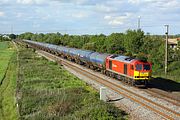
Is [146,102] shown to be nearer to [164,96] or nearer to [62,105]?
[164,96]

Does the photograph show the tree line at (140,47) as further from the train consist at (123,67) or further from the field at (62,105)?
the field at (62,105)

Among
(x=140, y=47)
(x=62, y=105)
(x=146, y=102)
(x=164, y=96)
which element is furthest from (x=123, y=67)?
(x=140, y=47)

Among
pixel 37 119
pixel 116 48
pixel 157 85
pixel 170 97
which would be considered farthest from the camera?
pixel 116 48

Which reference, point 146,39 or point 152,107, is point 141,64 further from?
point 146,39

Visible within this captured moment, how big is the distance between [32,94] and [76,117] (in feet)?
29.0

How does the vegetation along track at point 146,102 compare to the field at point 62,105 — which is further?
the vegetation along track at point 146,102

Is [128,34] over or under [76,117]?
over

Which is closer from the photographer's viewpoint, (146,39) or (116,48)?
(146,39)

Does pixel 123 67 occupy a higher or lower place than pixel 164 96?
higher

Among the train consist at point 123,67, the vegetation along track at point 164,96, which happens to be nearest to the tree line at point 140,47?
the train consist at point 123,67

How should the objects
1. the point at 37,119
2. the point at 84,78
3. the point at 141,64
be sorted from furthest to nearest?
the point at 84,78 → the point at 141,64 → the point at 37,119

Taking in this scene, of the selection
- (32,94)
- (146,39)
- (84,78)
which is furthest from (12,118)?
(146,39)

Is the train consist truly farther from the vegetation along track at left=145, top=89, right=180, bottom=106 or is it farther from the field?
the field

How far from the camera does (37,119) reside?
19328 mm
